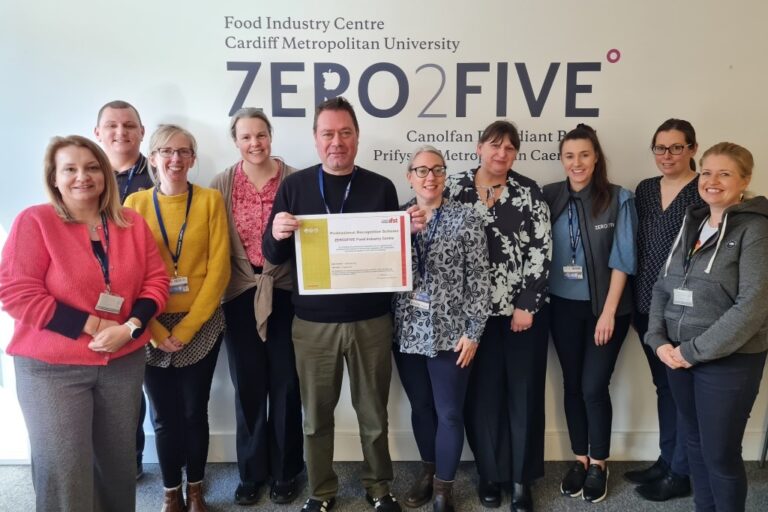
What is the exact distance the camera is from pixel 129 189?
244cm

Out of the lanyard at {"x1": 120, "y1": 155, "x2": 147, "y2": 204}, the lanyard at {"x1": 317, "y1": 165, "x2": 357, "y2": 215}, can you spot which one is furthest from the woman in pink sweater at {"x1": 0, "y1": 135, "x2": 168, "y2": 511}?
the lanyard at {"x1": 317, "y1": 165, "x2": 357, "y2": 215}

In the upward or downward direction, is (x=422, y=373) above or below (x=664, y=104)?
below

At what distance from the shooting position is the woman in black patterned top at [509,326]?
2.36m

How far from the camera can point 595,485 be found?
8.71 feet

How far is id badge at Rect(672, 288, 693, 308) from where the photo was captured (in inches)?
79.7

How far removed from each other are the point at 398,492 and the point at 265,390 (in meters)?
0.93

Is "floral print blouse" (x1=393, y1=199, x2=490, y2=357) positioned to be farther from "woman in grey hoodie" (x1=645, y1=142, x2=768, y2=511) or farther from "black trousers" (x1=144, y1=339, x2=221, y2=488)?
"black trousers" (x1=144, y1=339, x2=221, y2=488)

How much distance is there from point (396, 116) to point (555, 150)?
92cm

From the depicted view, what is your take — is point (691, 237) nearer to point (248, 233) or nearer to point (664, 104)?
point (664, 104)

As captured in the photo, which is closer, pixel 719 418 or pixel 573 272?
pixel 719 418

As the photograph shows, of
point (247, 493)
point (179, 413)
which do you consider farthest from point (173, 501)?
point (179, 413)

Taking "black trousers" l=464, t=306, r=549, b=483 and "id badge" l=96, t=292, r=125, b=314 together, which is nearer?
"id badge" l=96, t=292, r=125, b=314

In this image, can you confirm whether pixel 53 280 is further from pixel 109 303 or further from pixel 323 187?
pixel 323 187

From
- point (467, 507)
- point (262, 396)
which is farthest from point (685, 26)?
point (262, 396)
